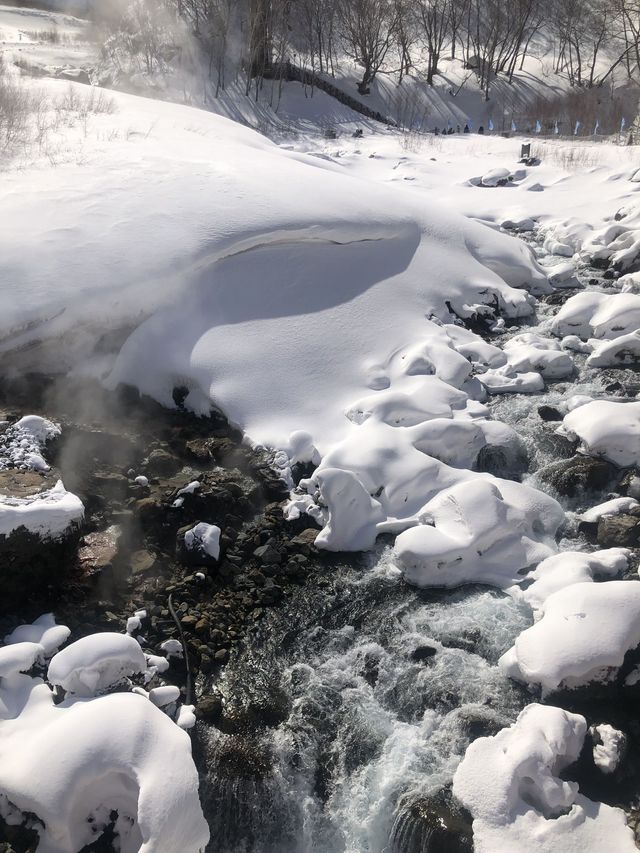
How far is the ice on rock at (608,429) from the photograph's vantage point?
21.8ft

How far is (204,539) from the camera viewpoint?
5836mm

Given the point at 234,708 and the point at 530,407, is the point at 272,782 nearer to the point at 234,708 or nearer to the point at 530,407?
the point at 234,708

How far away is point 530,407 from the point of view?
777 cm

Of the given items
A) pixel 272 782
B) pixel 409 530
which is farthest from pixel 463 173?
pixel 272 782

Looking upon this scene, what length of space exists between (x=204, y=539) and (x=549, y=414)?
3902 mm

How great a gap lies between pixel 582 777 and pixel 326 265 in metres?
6.58

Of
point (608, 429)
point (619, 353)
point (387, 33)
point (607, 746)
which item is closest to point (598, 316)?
point (619, 353)

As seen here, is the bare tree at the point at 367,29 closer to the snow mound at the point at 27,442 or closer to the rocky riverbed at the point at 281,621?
the rocky riverbed at the point at 281,621

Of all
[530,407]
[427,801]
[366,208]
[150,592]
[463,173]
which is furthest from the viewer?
[463,173]

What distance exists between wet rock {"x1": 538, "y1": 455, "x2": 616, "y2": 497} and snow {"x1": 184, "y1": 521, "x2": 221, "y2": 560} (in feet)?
9.96

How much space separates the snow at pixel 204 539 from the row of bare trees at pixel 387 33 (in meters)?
22.7

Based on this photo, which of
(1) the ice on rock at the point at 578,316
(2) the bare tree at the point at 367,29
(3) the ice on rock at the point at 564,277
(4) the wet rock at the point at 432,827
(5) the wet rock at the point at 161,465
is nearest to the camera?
(4) the wet rock at the point at 432,827

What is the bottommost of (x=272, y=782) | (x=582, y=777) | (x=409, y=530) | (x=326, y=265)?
(x=272, y=782)

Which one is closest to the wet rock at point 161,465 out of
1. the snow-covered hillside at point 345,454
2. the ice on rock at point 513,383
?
the snow-covered hillside at point 345,454
